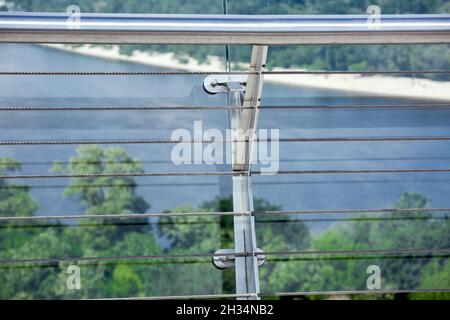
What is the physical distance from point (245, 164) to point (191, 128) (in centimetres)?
26

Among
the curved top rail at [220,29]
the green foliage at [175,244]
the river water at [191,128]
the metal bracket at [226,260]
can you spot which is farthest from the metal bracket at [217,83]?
the curved top rail at [220,29]

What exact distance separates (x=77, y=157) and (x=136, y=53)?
31 cm

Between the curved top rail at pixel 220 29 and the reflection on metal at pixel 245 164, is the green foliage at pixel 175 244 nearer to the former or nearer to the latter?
the reflection on metal at pixel 245 164

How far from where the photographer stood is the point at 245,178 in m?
1.77

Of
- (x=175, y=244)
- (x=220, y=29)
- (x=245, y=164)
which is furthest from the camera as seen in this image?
(x=175, y=244)

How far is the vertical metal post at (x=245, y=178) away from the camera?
1599mm
